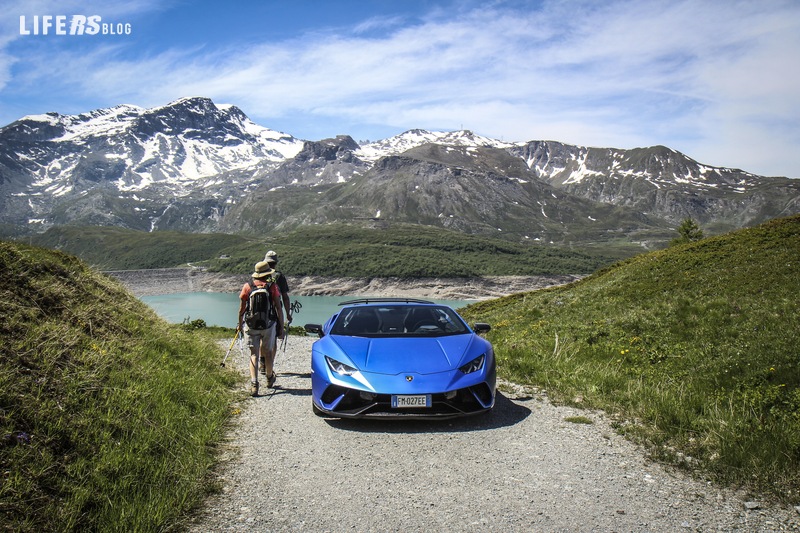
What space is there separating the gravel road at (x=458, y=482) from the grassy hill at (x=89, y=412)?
1.77 feet

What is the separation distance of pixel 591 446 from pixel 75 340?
7.05 metres

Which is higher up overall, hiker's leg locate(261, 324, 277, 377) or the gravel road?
hiker's leg locate(261, 324, 277, 377)

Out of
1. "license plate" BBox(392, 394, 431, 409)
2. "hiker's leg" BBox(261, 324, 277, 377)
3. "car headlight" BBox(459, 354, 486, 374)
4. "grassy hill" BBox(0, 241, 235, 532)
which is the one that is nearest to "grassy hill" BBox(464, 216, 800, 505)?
"car headlight" BBox(459, 354, 486, 374)

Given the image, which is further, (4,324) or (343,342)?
(343,342)

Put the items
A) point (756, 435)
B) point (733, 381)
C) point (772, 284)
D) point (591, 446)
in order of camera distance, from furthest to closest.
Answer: point (772, 284)
point (733, 381)
point (591, 446)
point (756, 435)

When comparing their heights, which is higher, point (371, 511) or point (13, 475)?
point (13, 475)

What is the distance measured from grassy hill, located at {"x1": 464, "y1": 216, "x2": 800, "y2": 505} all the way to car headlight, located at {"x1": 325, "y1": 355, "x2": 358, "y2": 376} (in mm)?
3626

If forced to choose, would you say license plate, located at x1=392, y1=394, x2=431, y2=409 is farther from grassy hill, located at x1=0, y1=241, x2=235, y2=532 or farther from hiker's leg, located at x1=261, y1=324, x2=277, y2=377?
hiker's leg, located at x1=261, y1=324, x2=277, y2=377

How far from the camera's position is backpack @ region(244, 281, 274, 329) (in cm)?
901

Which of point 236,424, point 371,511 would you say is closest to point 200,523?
point 371,511

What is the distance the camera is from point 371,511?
4496 millimetres

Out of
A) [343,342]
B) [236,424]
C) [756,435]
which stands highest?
[343,342]

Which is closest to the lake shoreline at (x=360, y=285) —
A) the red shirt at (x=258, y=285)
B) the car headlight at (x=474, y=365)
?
the red shirt at (x=258, y=285)

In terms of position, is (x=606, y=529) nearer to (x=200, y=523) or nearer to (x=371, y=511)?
(x=371, y=511)
